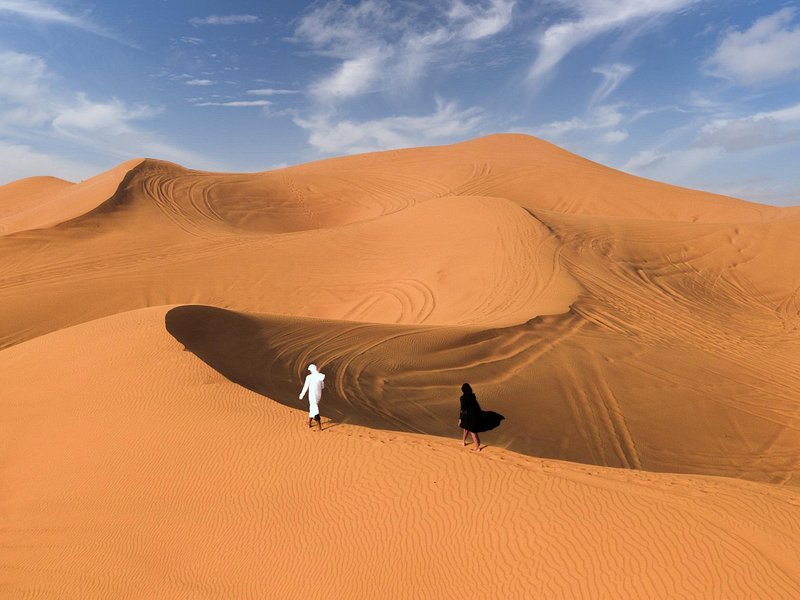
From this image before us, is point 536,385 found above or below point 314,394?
below

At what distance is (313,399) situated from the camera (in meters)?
7.19

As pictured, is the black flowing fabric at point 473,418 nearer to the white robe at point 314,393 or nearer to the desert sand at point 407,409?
the desert sand at point 407,409

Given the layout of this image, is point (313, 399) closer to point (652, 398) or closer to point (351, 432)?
point (351, 432)

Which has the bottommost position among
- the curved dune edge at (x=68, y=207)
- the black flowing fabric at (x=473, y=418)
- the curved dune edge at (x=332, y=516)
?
the curved dune edge at (x=332, y=516)

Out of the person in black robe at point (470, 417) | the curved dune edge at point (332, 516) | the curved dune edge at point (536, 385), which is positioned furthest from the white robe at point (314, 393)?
the person in black robe at point (470, 417)

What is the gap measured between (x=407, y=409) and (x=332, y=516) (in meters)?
4.05

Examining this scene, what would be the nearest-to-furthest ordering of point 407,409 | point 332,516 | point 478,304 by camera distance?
point 332,516
point 407,409
point 478,304

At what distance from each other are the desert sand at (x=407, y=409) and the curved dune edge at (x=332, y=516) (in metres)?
0.03

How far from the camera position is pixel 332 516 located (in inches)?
219

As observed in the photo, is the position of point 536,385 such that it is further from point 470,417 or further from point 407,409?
point 470,417

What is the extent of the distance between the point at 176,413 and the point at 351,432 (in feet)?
7.50

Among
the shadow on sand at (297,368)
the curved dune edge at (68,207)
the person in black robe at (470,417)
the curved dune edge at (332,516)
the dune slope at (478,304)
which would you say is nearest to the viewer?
the curved dune edge at (332,516)

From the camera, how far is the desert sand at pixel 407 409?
4.86m

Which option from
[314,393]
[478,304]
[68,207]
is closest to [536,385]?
[314,393]
